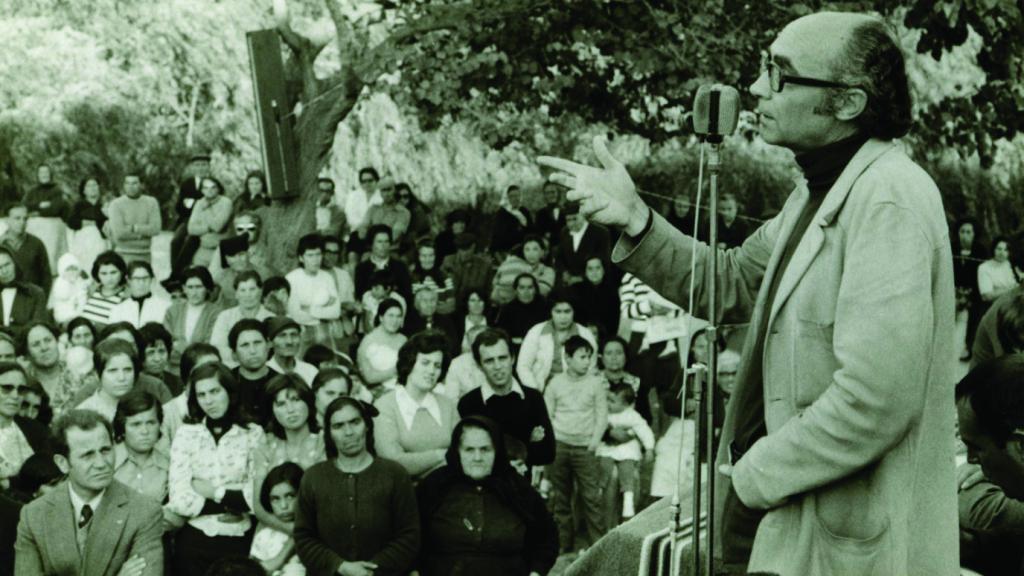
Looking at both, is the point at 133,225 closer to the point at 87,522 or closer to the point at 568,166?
the point at 87,522

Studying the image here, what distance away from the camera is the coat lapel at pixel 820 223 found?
2.72 meters

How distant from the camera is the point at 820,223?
2729mm

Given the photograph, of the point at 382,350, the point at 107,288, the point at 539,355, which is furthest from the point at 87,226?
the point at 539,355

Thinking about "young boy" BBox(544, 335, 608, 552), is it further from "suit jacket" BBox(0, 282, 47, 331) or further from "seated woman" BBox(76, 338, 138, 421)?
"suit jacket" BBox(0, 282, 47, 331)

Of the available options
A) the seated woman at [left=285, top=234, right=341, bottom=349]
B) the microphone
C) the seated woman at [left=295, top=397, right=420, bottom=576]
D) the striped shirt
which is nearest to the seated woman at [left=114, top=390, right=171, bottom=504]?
the seated woman at [left=295, top=397, right=420, bottom=576]

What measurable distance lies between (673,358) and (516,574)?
3.81m

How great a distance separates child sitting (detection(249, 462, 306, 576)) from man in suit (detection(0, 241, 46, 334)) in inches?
184

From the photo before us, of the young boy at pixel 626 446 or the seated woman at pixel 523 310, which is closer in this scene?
the young boy at pixel 626 446

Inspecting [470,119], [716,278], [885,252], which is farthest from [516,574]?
[470,119]

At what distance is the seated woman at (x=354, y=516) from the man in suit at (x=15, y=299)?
5.03 meters

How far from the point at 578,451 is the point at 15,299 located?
4.50m

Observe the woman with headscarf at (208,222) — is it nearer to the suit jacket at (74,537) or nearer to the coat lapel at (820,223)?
the suit jacket at (74,537)

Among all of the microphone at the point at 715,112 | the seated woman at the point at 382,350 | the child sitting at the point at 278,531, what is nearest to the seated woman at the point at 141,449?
the child sitting at the point at 278,531

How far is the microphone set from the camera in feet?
9.76
